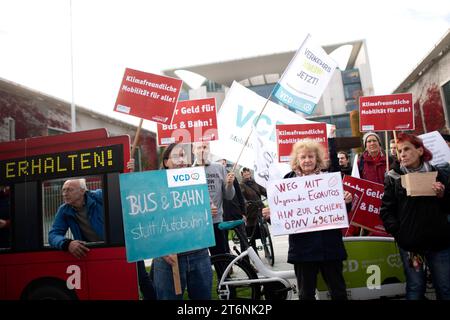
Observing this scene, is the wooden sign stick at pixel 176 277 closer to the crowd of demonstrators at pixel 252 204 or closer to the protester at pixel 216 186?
the protester at pixel 216 186

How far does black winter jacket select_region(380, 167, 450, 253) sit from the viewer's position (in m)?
2.59

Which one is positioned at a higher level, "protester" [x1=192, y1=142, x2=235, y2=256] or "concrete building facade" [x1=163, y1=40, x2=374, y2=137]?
"concrete building facade" [x1=163, y1=40, x2=374, y2=137]

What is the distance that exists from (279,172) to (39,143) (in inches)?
102

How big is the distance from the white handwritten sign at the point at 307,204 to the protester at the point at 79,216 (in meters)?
1.42

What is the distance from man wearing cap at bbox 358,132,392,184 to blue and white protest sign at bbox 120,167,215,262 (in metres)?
2.46

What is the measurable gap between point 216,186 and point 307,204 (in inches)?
48.3

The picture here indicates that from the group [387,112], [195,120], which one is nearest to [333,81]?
[387,112]

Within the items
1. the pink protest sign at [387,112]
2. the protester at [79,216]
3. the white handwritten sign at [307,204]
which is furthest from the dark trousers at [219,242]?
the pink protest sign at [387,112]

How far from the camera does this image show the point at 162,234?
8.95 ft

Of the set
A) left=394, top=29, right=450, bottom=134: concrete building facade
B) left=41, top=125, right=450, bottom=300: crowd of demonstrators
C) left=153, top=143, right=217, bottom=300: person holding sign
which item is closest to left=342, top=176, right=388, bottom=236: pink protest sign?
left=41, top=125, right=450, bottom=300: crowd of demonstrators

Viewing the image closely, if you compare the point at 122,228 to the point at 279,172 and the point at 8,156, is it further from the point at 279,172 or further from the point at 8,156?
the point at 279,172

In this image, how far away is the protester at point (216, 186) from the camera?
12.3ft

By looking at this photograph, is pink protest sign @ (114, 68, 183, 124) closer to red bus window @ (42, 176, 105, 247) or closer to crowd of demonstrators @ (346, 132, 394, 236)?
red bus window @ (42, 176, 105, 247)

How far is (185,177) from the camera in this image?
282 centimetres
